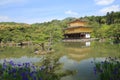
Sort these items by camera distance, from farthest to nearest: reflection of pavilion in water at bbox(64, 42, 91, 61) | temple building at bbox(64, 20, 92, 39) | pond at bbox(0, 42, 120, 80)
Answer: temple building at bbox(64, 20, 92, 39), reflection of pavilion in water at bbox(64, 42, 91, 61), pond at bbox(0, 42, 120, 80)

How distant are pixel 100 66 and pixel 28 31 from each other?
117 feet

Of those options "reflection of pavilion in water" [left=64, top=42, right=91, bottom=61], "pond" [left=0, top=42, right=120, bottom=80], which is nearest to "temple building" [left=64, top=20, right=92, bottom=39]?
"reflection of pavilion in water" [left=64, top=42, right=91, bottom=61]

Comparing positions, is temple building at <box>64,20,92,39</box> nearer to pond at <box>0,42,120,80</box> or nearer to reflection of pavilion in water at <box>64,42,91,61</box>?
reflection of pavilion in water at <box>64,42,91,61</box>

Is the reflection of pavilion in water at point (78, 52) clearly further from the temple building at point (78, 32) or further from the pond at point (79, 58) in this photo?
the temple building at point (78, 32)

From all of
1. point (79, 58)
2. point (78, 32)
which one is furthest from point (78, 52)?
point (78, 32)

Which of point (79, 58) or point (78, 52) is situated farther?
point (78, 52)

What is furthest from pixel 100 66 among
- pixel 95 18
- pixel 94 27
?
pixel 95 18

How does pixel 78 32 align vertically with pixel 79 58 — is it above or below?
above

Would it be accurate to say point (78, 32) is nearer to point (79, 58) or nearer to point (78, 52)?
point (78, 52)

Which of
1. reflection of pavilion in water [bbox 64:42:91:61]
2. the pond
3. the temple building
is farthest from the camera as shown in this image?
the temple building

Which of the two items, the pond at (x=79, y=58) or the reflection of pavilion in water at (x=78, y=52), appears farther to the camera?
the reflection of pavilion in water at (x=78, y=52)

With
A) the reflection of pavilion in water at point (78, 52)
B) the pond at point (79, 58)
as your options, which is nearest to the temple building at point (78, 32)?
the reflection of pavilion in water at point (78, 52)

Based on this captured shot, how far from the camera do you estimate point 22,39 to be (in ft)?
130

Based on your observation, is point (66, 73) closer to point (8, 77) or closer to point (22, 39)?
point (8, 77)
